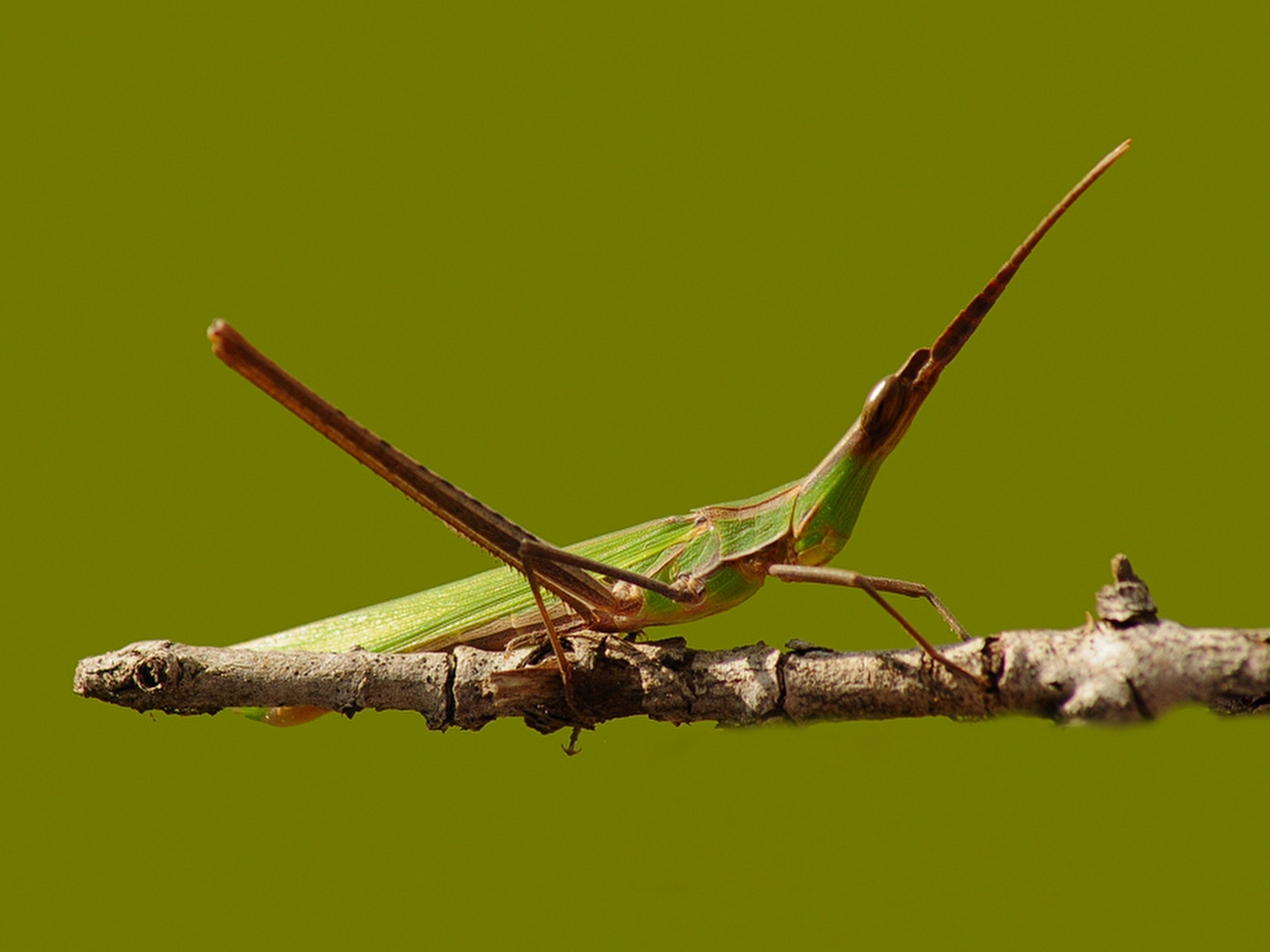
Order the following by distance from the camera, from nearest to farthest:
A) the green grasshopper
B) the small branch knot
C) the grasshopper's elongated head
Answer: the small branch knot
the green grasshopper
the grasshopper's elongated head

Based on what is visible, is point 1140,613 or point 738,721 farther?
point 738,721

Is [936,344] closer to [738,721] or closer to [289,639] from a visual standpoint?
[738,721]

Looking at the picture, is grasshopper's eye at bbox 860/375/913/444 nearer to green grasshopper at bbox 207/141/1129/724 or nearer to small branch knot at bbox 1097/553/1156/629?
green grasshopper at bbox 207/141/1129/724

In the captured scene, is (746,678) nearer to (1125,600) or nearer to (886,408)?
(886,408)

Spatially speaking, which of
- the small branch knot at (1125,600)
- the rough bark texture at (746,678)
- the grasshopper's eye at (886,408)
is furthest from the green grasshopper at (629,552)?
the small branch knot at (1125,600)

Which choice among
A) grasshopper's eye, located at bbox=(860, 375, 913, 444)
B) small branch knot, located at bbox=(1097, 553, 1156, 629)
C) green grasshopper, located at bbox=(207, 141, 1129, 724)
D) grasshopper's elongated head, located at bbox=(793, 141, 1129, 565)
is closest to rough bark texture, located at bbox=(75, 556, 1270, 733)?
small branch knot, located at bbox=(1097, 553, 1156, 629)

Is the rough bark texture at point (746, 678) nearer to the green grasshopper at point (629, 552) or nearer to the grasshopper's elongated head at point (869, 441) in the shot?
the green grasshopper at point (629, 552)

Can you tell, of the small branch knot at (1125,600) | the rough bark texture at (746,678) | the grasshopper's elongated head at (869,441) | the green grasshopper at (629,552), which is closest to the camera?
the rough bark texture at (746,678)

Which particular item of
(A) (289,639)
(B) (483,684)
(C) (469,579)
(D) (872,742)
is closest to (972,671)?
(D) (872,742)
